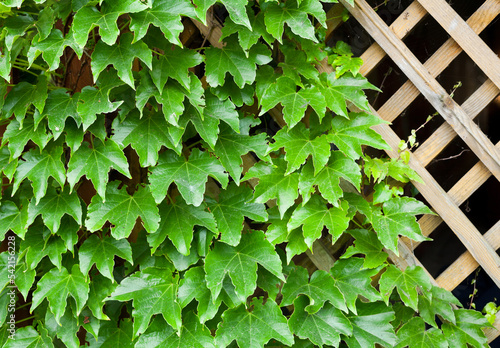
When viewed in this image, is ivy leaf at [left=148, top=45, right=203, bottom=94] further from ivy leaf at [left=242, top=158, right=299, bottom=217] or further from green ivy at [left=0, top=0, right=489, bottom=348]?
ivy leaf at [left=242, top=158, right=299, bottom=217]

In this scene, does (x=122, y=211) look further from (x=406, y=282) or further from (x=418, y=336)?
(x=418, y=336)

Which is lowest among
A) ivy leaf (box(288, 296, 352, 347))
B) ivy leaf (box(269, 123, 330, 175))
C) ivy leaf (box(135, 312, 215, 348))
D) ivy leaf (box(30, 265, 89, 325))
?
ivy leaf (box(30, 265, 89, 325))

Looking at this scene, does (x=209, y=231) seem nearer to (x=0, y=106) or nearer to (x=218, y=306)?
(x=218, y=306)

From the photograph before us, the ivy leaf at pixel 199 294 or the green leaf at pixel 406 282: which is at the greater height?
the green leaf at pixel 406 282

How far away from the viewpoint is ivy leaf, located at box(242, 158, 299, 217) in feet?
4.56

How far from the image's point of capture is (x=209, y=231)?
4.65 ft

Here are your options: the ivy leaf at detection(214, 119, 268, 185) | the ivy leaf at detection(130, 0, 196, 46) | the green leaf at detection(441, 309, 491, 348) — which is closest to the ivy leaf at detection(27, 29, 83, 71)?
the ivy leaf at detection(130, 0, 196, 46)

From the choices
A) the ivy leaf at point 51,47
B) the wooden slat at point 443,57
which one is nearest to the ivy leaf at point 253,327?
the wooden slat at point 443,57

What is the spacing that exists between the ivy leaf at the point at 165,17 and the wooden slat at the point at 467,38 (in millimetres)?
799

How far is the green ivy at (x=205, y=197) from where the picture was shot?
1.33m

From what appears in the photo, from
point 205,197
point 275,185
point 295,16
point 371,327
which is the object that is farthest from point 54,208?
point 371,327

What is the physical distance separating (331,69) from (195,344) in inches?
39.5

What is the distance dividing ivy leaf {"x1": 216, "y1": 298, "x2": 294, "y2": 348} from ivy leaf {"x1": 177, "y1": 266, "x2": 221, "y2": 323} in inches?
1.8

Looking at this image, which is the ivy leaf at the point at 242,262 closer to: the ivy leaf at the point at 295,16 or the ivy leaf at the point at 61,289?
the ivy leaf at the point at 61,289
